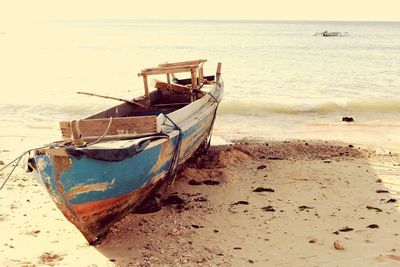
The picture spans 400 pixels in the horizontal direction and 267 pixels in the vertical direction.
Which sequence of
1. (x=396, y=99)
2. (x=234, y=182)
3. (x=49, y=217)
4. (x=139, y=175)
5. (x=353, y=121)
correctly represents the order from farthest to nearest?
(x=396, y=99)
(x=353, y=121)
(x=234, y=182)
(x=49, y=217)
(x=139, y=175)

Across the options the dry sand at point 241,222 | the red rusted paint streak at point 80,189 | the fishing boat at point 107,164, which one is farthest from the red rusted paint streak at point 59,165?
the dry sand at point 241,222

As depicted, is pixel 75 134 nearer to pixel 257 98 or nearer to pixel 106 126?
pixel 106 126

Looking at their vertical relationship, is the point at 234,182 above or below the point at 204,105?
below

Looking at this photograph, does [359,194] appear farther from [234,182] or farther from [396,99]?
[396,99]

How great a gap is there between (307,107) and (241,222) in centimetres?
1249

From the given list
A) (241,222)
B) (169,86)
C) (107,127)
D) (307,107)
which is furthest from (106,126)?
(307,107)

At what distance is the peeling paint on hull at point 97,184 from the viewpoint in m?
5.39

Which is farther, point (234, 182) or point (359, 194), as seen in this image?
point (234, 182)

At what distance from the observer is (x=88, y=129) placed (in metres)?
6.29

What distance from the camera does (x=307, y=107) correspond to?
18.5m

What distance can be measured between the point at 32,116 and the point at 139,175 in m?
12.1

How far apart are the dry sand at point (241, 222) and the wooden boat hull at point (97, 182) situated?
16.3 inches

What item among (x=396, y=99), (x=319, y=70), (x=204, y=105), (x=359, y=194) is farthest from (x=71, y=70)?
(x=359, y=194)

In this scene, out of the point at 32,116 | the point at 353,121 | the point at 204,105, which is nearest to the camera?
the point at 204,105
